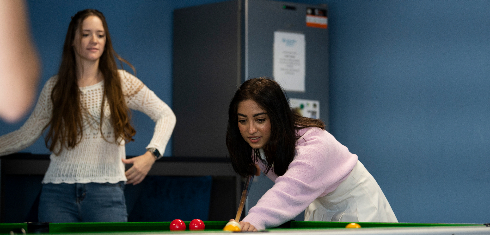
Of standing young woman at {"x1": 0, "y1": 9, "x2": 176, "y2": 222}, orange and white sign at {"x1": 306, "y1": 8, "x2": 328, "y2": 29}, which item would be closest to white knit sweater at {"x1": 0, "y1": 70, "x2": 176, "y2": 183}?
standing young woman at {"x1": 0, "y1": 9, "x2": 176, "y2": 222}

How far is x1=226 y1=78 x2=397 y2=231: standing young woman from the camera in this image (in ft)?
5.44

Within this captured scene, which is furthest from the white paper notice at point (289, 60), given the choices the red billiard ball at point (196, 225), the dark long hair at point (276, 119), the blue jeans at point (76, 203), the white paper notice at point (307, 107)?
the red billiard ball at point (196, 225)

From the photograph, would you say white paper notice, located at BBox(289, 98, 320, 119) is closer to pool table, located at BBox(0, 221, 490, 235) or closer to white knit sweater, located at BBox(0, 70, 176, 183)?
white knit sweater, located at BBox(0, 70, 176, 183)

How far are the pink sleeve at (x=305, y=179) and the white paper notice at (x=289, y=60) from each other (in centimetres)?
200

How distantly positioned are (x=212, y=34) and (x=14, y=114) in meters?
1.35

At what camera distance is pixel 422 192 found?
359 centimetres

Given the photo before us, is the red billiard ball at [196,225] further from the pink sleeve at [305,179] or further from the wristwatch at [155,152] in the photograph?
the wristwatch at [155,152]

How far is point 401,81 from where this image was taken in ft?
12.3

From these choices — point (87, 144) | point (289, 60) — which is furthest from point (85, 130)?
point (289, 60)

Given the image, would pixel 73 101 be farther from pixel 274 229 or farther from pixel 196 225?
pixel 274 229

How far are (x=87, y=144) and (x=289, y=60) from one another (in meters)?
1.91

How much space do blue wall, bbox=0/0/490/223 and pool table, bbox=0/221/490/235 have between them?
195cm

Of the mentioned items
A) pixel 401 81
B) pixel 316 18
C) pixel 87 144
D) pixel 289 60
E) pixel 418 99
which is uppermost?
pixel 316 18

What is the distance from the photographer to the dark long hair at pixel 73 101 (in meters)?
2.31
